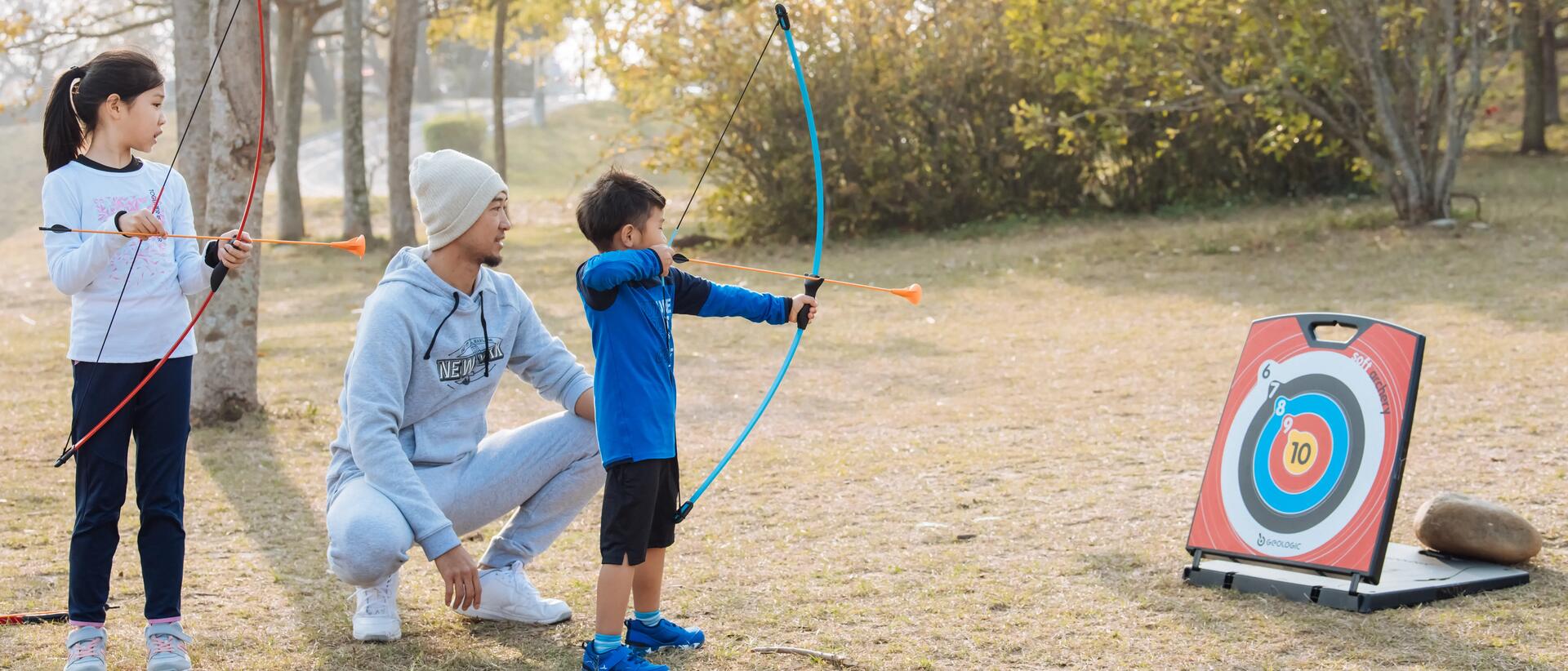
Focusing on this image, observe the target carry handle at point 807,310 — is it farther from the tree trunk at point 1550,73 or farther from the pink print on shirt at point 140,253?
the tree trunk at point 1550,73

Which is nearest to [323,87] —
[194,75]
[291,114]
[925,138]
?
[291,114]

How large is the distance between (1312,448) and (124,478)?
3.17 m

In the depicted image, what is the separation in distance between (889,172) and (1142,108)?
11.7 ft

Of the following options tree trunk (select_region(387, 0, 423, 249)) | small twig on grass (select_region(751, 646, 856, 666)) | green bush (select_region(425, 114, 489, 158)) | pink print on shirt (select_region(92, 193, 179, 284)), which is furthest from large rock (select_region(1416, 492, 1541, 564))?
green bush (select_region(425, 114, 489, 158))

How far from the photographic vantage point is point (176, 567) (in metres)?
3.46

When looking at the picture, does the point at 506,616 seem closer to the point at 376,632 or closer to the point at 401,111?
the point at 376,632

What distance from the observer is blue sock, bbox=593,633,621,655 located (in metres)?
3.27

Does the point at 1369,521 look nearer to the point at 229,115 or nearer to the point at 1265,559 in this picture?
the point at 1265,559

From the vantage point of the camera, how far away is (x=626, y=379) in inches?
130

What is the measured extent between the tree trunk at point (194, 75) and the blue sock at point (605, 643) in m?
Result: 5.03

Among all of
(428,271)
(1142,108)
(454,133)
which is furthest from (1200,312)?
(454,133)

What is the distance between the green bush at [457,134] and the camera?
128 feet

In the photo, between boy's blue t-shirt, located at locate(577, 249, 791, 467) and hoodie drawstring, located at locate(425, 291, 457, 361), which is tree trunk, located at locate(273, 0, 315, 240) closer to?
hoodie drawstring, located at locate(425, 291, 457, 361)

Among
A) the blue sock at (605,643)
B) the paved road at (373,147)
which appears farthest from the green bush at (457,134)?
the blue sock at (605,643)
